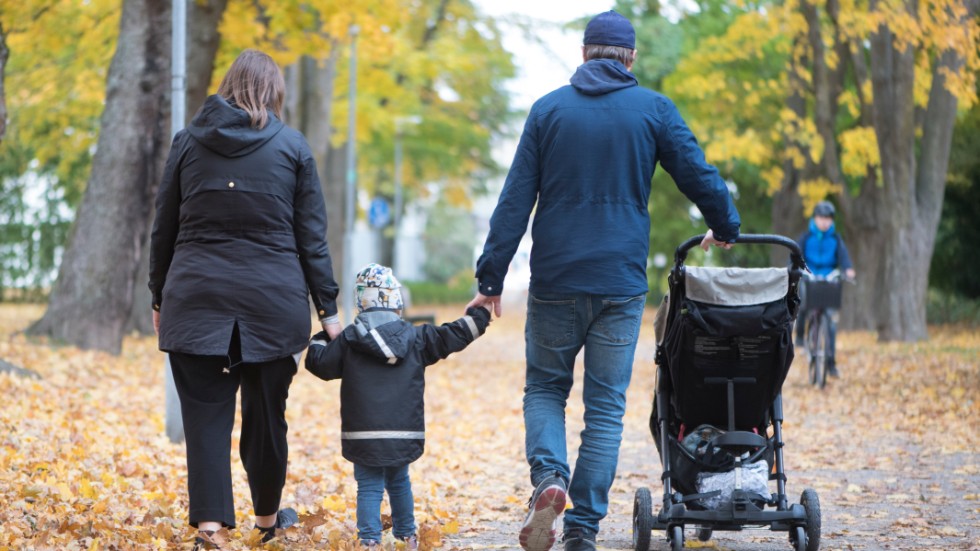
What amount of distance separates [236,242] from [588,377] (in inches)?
57.9

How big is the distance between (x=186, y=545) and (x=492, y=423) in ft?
21.4

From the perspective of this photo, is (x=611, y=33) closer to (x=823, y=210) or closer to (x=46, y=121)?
(x=823, y=210)

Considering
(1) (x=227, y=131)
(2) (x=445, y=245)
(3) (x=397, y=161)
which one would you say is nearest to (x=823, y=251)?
(1) (x=227, y=131)

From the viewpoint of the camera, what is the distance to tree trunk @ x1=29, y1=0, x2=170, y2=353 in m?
15.0

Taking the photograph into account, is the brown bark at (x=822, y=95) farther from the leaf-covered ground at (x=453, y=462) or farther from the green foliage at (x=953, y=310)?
the green foliage at (x=953, y=310)

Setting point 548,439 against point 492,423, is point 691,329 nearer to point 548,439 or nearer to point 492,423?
point 548,439

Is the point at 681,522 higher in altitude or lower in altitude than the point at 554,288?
lower

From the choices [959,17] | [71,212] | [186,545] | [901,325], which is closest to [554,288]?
[186,545]

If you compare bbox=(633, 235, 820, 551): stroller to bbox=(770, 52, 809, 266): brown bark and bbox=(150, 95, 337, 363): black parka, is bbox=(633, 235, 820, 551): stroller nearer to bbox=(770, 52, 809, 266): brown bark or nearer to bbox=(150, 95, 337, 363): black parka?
bbox=(150, 95, 337, 363): black parka

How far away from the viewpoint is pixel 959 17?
49.2ft

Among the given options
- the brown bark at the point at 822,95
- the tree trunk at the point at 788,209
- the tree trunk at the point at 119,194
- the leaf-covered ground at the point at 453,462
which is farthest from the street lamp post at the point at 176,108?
the tree trunk at the point at 788,209

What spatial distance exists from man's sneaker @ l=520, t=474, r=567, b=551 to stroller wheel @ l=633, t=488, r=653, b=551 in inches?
25.6

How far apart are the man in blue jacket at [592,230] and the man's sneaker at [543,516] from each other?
0.54 ft

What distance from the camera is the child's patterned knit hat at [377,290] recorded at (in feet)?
17.5
